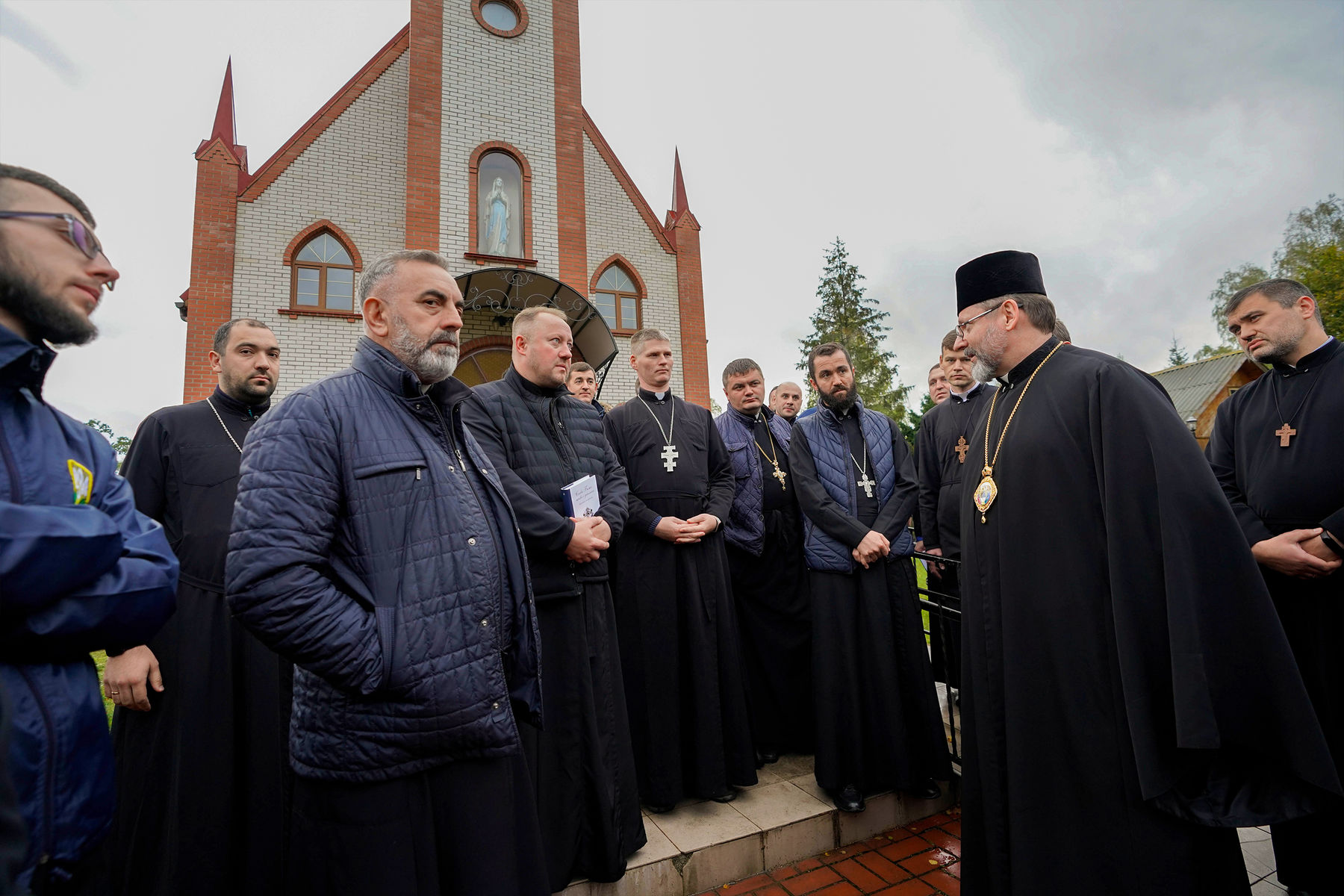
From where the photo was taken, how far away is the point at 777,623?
4.27 meters

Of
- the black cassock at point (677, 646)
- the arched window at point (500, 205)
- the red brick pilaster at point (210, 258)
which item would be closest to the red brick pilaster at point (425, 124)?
the arched window at point (500, 205)

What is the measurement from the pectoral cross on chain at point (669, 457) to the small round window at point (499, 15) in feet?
39.3

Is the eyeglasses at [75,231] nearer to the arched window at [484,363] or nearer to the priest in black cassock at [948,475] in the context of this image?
the priest in black cassock at [948,475]

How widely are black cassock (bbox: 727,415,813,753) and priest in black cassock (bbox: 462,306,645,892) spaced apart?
148cm

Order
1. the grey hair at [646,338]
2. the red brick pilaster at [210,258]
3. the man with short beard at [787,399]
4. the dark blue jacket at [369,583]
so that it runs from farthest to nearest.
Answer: the red brick pilaster at [210,258] < the man with short beard at [787,399] < the grey hair at [646,338] < the dark blue jacket at [369,583]

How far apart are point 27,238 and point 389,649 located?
1160 millimetres

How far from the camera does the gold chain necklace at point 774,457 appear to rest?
Result: 4.52 metres

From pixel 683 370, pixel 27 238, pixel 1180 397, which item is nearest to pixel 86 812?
pixel 27 238

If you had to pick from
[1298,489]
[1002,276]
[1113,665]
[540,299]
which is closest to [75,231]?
[1002,276]

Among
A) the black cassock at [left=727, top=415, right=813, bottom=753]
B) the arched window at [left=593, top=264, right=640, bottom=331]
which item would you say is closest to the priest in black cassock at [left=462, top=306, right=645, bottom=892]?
the black cassock at [left=727, top=415, right=813, bottom=753]

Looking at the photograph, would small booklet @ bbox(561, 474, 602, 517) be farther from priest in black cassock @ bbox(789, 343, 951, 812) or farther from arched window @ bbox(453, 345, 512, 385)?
arched window @ bbox(453, 345, 512, 385)

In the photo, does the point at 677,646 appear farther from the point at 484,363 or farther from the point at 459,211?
the point at 459,211

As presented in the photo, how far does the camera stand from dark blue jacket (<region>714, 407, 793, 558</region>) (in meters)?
4.23

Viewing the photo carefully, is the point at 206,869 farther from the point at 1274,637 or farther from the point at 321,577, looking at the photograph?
the point at 1274,637
